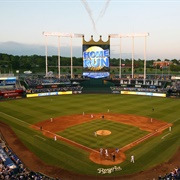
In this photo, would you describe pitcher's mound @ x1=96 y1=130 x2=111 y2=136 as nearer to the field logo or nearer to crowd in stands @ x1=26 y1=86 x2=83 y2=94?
the field logo

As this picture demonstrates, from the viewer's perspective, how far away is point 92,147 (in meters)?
28.8

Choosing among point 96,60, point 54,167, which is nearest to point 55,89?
point 96,60

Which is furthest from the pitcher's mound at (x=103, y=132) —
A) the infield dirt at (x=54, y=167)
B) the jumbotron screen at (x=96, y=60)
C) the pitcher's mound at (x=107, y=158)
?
the jumbotron screen at (x=96, y=60)

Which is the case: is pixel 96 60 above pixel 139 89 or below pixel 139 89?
above

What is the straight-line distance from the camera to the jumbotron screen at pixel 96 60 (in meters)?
76.5

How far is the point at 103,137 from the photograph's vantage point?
3222 cm

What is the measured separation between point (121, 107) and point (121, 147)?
26338 millimetres

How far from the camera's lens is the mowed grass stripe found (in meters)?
30.2

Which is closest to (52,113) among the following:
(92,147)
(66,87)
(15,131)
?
(15,131)

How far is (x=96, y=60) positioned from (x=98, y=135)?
47.6 m

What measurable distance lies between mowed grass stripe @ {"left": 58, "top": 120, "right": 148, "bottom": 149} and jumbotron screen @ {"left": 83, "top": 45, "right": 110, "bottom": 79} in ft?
132

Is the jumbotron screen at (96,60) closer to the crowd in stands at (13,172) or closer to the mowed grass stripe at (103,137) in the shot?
the mowed grass stripe at (103,137)

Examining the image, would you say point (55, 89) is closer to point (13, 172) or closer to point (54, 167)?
point (54, 167)

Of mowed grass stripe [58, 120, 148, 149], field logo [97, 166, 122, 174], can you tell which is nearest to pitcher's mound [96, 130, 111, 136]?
mowed grass stripe [58, 120, 148, 149]
